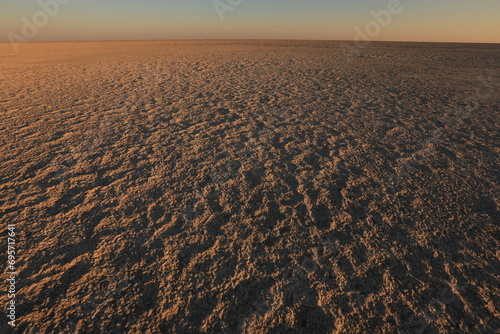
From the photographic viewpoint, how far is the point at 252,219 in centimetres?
231

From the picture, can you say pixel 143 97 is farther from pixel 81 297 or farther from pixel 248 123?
pixel 81 297

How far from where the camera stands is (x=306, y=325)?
5.01 ft

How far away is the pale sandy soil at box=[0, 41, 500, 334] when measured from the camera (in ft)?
5.24

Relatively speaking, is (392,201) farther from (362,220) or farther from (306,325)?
(306,325)

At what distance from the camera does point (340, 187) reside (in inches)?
107

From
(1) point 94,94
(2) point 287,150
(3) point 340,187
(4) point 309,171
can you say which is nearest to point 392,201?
(3) point 340,187

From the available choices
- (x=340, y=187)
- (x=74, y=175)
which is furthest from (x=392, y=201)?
(x=74, y=175)

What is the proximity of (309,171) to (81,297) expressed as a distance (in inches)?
95.8

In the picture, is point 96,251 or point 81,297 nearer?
point 81,297

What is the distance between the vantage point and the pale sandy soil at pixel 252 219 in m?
1.60

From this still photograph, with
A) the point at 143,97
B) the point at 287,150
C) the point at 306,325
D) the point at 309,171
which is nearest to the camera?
the point at 306,325

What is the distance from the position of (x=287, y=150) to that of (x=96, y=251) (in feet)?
8.11

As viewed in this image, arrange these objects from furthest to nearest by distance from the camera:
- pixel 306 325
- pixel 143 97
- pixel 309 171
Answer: pixel 143 97
pixel 309 171
pixel 306 325

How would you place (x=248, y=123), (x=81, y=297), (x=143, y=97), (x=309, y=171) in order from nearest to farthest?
(x=81, y=297)
(x=309, y=171)
(x=248, y=123)
(x=143, y=97)
